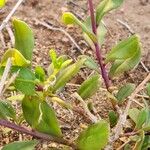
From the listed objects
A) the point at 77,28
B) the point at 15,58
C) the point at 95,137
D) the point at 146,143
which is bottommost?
the point at 146,143

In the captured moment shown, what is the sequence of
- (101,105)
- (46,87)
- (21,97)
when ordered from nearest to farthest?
(46,87) < (21,97) < (101,105)

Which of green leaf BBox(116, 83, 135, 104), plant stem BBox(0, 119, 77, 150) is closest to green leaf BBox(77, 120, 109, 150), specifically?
plant stem BBox(0, 119, 77, 150)

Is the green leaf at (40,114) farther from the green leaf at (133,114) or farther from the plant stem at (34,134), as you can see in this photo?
the green leaf at (133,114)

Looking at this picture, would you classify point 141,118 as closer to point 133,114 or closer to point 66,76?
point 133,114

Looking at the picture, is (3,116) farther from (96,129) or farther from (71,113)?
→ (71,113)

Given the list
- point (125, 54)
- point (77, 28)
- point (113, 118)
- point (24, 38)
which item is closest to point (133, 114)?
point (113, 118)

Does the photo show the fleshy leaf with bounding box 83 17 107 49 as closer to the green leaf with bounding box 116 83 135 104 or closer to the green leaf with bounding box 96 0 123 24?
the green leaf with bounding box 96 0 123 24

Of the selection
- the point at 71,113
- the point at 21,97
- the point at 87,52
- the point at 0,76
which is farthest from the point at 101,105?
the point at 0,76
